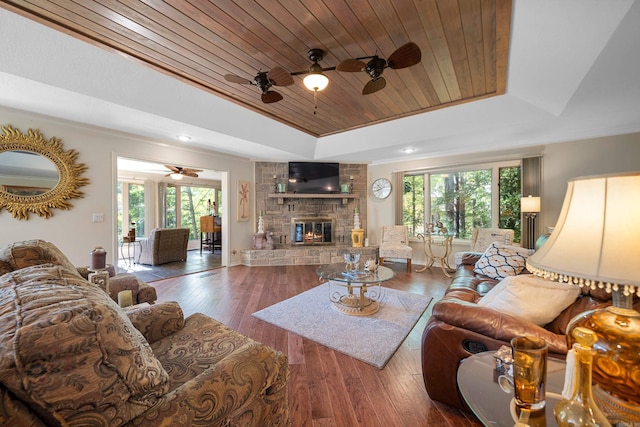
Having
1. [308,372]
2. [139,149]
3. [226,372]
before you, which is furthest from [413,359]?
[139,149]

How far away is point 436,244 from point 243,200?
4315mm

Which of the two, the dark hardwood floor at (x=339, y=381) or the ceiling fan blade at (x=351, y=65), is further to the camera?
the ceiling fan blade at (x=351, y=65)

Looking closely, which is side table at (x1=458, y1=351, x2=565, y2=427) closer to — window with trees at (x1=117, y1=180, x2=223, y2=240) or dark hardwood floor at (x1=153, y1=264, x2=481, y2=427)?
dark hardwood floor at (x1=153, y1=264, x2=481, y2=427)

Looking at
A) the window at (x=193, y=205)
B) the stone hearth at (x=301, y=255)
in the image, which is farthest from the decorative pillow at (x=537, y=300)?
the window at (x=193, y=205)

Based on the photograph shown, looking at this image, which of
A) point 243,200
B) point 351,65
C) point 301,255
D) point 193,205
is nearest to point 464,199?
point 301,255

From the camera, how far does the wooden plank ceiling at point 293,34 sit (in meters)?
1.74

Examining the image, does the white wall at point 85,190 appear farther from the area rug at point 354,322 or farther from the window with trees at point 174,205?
the window with trees at point 174,205

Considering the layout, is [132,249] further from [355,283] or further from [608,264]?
[608,264]

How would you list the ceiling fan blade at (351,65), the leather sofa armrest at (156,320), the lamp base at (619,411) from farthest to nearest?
the ceiling fan blade at (351,65) → the leather sofa armrest at (156,320) → the lamp base at (619,411)

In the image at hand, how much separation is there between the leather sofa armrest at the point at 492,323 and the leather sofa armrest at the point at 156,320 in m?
1.62

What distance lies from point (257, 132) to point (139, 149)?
1959mm

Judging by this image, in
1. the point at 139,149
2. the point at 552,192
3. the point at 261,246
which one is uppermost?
the point at 139,149

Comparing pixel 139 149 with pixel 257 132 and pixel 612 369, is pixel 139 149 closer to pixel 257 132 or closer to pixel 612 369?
pixel 257 132

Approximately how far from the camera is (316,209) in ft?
19.7
